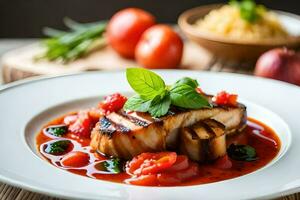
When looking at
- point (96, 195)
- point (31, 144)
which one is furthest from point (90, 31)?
point (96, 195)

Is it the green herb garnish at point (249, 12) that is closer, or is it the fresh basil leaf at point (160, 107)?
the fresh basil leaf at point (160, 107)

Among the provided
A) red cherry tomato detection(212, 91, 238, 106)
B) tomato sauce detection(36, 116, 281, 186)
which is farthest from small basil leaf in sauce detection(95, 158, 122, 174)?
red cherry tomato detection(212, 91, 238, 106)

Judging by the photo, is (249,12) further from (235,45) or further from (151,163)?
(151,163)

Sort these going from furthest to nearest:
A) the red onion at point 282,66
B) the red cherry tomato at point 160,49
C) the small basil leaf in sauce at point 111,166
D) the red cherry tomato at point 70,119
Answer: the red cherry tomato at point 160,49, the red onion at point 282,66, the red cherry tomato at point 70,119, the small basil leaf in sauce at point 111,166

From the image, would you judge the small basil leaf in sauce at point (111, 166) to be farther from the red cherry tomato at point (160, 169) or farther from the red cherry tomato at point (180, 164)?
the red cherry tomato at point (180, 164)

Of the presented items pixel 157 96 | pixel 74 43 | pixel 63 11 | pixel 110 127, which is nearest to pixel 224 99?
pixel 157 96

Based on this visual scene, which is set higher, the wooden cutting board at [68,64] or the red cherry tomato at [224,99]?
the red cherry tomato at [224,99]

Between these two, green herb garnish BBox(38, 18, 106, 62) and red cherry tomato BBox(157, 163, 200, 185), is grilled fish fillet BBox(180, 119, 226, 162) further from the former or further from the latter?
green herb garnish BBox(38, 18, 106, 62)

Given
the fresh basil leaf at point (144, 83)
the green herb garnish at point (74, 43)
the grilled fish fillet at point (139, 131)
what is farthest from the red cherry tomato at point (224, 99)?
the green herb garnish at point (74, 43)
